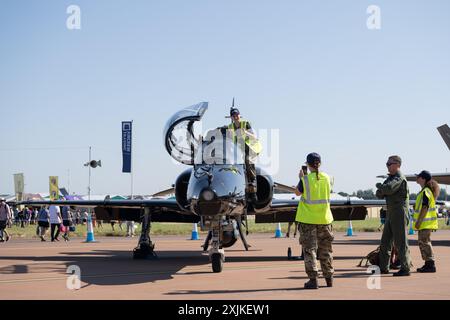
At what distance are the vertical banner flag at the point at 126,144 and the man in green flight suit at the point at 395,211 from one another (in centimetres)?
3224

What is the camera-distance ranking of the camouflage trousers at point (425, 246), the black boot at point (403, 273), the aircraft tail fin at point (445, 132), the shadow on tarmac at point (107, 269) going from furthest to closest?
1. the aircraft tail fin at point (445, 132)
2. the camouflage trousers at point (425, 246)
3. the black boot at point (403, 273)
4. the shadow on tarmac at point (107, 269)

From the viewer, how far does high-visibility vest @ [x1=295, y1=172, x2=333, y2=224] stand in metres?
10.0

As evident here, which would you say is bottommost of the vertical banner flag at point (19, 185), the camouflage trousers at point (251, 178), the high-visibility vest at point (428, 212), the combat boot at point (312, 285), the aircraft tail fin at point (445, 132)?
the vertical banner flag at point (19, 185)

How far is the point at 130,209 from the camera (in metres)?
18.8

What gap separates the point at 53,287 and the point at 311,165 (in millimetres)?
4385

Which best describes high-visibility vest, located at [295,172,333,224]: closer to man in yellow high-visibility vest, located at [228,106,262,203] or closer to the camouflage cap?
the camouflage cap

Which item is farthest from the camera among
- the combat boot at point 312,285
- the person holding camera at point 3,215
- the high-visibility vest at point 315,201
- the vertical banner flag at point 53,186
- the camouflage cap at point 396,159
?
the vertical banner flag at point 53,186

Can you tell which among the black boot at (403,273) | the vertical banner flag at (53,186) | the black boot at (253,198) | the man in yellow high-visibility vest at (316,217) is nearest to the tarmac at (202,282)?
the black boot at (403,273)

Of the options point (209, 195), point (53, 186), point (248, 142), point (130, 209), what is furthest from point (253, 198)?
point (53, 186)

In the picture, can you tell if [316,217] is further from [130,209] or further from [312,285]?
[130,209]

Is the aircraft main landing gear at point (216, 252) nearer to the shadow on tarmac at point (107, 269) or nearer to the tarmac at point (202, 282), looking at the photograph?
the tarmac at point (202, 282)

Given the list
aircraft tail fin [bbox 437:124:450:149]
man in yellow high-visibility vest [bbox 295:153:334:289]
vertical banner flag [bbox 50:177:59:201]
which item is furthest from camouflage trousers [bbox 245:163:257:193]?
vertical banner flag [bbox 50:177:59:201]

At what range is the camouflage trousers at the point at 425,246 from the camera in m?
12.2
